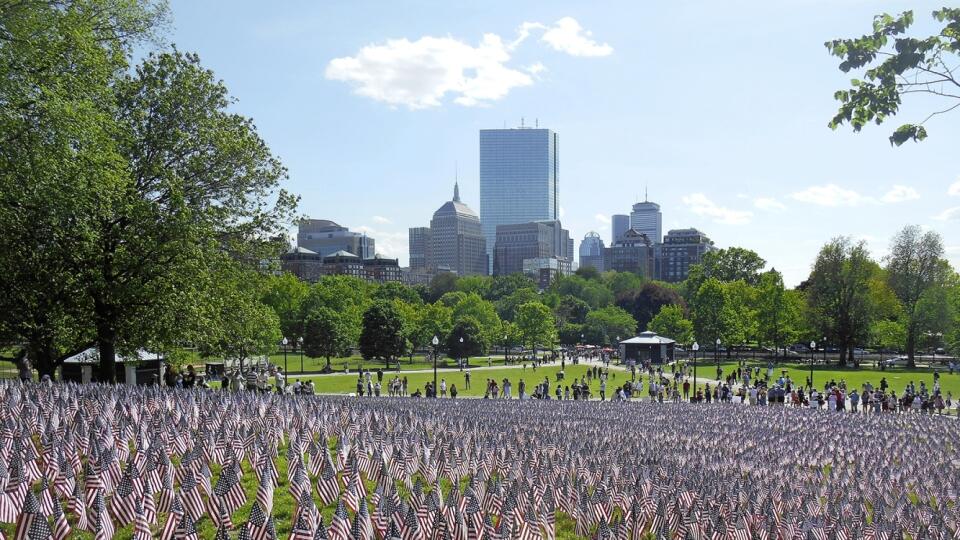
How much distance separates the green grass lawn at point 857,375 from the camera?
180 feet

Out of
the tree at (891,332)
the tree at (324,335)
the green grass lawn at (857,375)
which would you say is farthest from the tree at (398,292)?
the tree at (891,332)

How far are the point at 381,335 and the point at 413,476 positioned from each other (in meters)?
58.5

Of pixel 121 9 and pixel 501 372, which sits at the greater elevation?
pixel 121 9

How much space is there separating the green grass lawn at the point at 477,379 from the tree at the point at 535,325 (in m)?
14.9

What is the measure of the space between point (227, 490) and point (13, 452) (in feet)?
12.0

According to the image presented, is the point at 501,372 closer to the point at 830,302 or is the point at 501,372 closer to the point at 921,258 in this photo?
the point at 830,302

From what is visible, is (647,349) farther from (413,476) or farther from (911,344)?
(413,476)

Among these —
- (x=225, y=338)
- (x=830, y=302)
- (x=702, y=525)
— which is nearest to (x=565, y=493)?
(x=702, y=525)

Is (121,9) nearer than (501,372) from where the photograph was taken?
Yes

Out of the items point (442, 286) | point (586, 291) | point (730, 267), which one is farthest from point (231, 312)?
point (442, 286)

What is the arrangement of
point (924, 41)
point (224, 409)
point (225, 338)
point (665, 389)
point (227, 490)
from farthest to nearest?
point (665, 389) → point (225, 338) → point (224, 409) → point (227, 490) → point (924, 41)

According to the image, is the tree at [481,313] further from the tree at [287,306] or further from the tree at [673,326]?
the tree at [287,306]

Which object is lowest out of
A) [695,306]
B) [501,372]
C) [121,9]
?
[501,372]

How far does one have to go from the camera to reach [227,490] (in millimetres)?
10617
